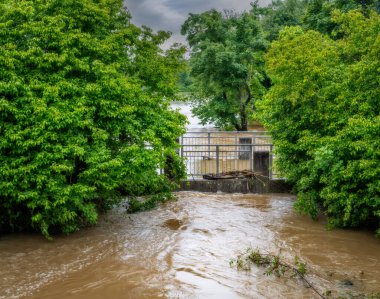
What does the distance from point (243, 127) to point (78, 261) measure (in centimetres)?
2124

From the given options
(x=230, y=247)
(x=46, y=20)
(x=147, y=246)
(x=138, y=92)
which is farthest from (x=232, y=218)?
(x=46, y=20)

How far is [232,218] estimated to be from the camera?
11758 millimetres

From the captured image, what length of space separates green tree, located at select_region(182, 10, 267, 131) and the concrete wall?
1236 cm

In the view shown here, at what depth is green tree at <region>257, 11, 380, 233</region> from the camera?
9.55m

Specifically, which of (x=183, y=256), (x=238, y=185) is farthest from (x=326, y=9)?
(x=183, y=256)

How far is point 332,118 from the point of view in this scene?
1088 centimetres

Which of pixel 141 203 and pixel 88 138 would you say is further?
pixel 141 203

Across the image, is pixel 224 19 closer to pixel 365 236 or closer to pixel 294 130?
pixel 294 130

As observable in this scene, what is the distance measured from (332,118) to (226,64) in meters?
16.1

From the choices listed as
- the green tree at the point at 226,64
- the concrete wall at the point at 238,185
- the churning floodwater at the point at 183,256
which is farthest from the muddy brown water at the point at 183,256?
the green tree at the point at 226,64

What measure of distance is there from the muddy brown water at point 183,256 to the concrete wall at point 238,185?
87.0 inches

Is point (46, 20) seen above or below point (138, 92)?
above

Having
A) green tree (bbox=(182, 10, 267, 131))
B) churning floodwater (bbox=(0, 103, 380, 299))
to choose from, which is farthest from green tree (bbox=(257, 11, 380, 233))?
green tree (bbox=(182, 10, 267, 131))

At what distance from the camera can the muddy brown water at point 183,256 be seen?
23.3ft
